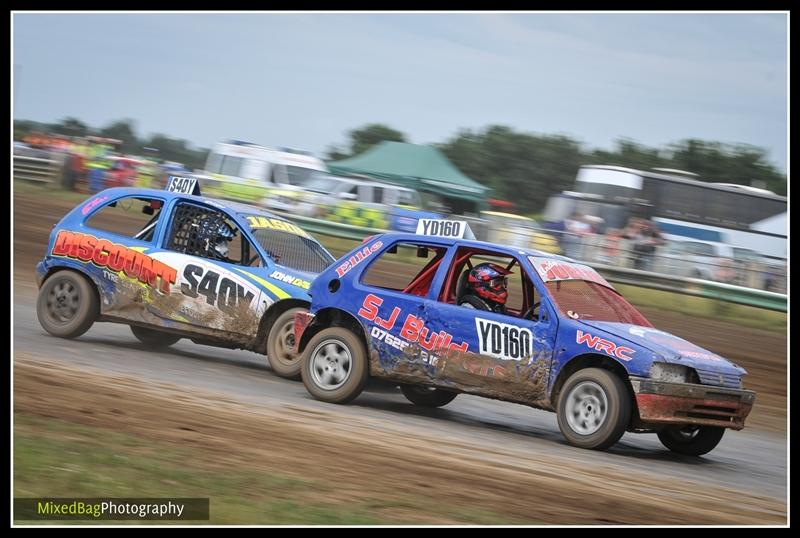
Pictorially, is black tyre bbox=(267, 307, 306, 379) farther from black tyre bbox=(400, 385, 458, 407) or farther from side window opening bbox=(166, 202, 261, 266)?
black tyre bbox=(400, 385, 458, 407)

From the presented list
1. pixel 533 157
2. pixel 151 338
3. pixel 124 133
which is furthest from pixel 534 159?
pixel 151 338

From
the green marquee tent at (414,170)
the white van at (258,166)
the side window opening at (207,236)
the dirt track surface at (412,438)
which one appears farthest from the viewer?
the green marquee tent at (414,170)

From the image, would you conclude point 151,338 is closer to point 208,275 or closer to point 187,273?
point 187,273

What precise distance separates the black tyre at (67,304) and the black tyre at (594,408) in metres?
5.44

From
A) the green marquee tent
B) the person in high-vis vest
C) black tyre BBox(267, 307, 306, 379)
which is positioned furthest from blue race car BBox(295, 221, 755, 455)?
the green marquee tent

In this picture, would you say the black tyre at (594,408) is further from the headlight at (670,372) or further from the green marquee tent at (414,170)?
the green marquee tent at (414,170)

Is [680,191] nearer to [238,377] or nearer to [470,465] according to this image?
[238,377]

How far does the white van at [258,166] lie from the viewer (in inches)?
1120

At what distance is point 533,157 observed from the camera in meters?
52.6

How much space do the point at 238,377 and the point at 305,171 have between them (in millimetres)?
18828

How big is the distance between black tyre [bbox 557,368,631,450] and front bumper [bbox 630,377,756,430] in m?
0.14

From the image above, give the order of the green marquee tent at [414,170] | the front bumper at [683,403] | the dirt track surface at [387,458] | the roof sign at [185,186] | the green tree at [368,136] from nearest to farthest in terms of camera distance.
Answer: the dirt track surface at [387,458], the front bumper at [683,403], the roof sign at [185,186], the green marquee tent at [414,170], the green tree at [368,136]

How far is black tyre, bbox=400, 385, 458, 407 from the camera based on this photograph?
10.3 metres

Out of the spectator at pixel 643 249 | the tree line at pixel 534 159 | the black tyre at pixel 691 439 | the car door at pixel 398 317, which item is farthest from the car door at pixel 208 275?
the tree line at pixel 534 159
